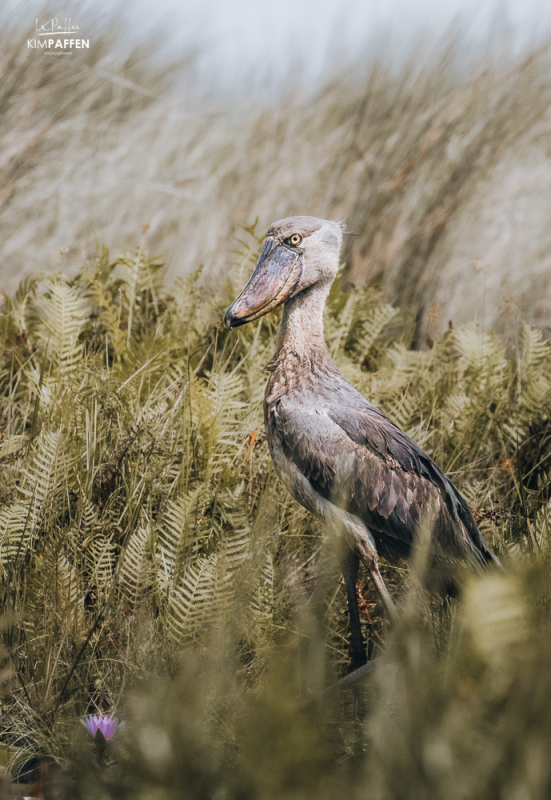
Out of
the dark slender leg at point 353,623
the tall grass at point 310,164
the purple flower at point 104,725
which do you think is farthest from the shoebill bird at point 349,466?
the tall grass at point 310,164

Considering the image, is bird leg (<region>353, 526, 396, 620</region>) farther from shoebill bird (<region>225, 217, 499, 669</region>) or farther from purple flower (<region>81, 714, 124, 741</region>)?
purple flower (<region>81, 714, 124, 741</region>)

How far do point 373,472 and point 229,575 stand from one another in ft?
1.73

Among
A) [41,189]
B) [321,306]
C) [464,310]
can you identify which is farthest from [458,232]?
[41,189]

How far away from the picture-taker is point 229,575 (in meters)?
1.93

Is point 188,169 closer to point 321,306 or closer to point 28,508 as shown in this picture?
point 321,306

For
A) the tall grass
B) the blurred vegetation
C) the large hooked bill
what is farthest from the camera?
the tall grass

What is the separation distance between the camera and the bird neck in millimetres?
2357

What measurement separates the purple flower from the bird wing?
32.5 inches
